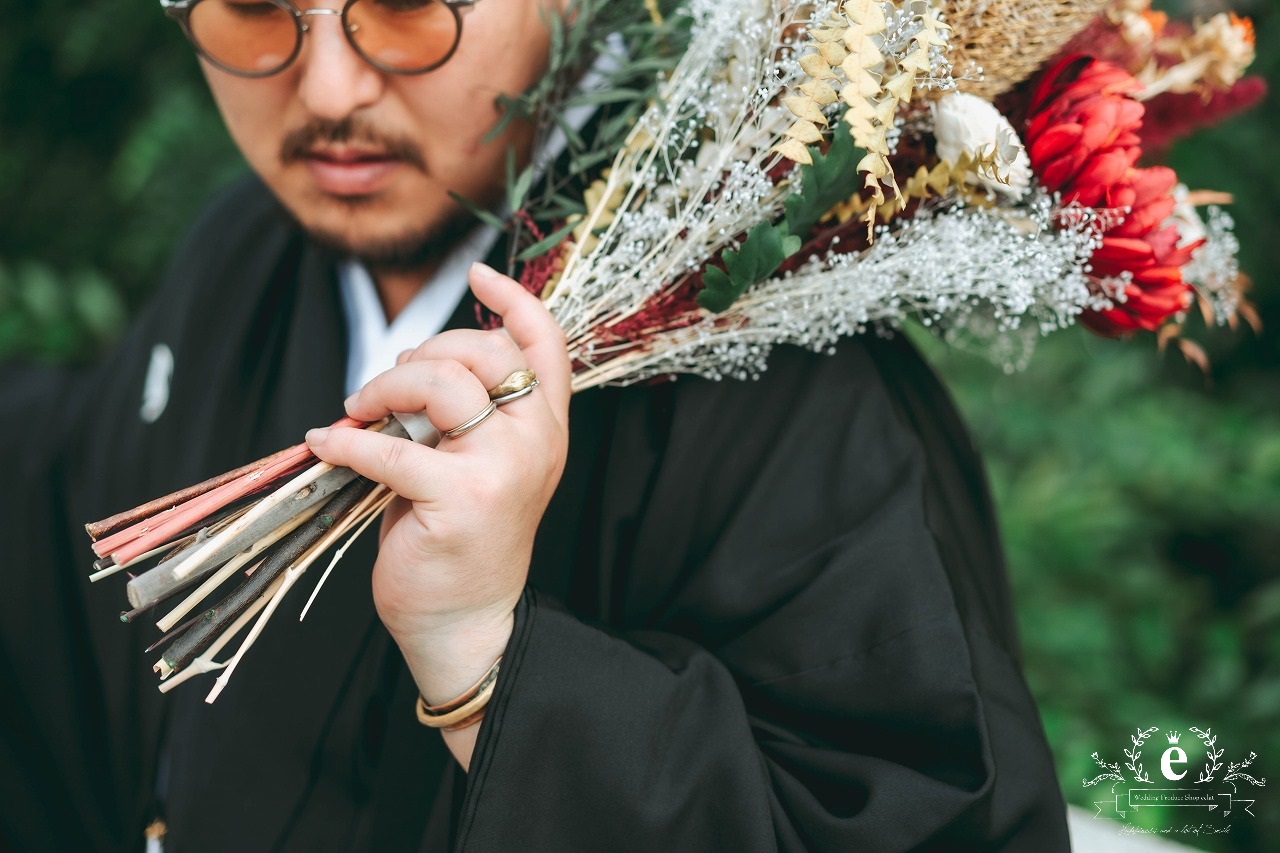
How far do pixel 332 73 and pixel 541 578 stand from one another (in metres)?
0.62

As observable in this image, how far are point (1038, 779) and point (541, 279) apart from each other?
0.76 metres

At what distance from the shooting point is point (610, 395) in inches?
47.8

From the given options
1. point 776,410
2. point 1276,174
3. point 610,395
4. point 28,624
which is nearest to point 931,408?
point 776,410

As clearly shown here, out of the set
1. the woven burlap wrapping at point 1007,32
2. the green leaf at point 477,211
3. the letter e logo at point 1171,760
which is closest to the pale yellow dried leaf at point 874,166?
the woven burlap wrapping at point 1007,32

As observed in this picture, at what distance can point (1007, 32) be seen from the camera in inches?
40.0

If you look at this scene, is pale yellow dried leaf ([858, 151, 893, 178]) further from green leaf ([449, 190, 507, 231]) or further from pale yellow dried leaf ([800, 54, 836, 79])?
green leaf ([449, 190, 507, 231])

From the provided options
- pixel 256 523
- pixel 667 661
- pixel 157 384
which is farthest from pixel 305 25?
pixel 157 384

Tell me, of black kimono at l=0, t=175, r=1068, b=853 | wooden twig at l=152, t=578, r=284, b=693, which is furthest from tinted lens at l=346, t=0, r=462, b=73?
wooden twig at l=152, t=578, r=284, b=693

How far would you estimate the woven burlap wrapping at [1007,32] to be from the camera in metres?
0.99

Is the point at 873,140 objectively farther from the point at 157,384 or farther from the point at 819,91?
the point at 157,384

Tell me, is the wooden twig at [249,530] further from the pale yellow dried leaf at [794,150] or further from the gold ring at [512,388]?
the pale yellow dried leaf at [794,150]

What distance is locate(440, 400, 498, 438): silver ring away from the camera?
2.88 ft

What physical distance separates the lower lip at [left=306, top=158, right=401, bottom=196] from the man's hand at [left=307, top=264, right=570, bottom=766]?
0.30 m

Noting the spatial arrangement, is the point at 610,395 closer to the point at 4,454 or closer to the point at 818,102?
the point at 818,102
